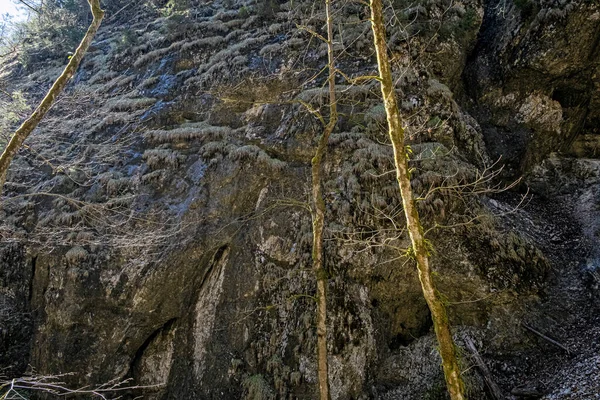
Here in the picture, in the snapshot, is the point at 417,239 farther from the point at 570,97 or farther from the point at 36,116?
the point at 570,97

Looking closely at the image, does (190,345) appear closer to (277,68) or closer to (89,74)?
(277,68)

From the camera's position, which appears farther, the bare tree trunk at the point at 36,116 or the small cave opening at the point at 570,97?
the small cave opening at the point at 570,97

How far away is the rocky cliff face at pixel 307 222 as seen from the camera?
8625 millimetres

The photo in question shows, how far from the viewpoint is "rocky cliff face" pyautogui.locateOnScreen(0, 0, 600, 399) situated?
8625 mm

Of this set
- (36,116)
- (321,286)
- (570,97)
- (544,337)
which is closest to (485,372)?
(544,337)

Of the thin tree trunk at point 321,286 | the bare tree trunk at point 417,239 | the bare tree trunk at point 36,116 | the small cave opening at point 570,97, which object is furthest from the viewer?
the small cave opening at point 570,97

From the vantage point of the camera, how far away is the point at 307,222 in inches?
369

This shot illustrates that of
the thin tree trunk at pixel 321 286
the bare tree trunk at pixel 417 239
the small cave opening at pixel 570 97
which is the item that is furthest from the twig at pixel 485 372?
the small cave opening at pixel 570 97

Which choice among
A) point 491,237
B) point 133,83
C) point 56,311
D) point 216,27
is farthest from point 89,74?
point 491,237

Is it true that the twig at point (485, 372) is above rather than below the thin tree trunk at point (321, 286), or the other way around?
below

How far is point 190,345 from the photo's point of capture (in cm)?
942

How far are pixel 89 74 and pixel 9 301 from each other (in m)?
9.53

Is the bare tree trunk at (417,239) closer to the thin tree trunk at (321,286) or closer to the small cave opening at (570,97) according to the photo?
the thin tree trunk at (321,286)

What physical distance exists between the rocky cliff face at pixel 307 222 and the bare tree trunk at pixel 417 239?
167 cm
